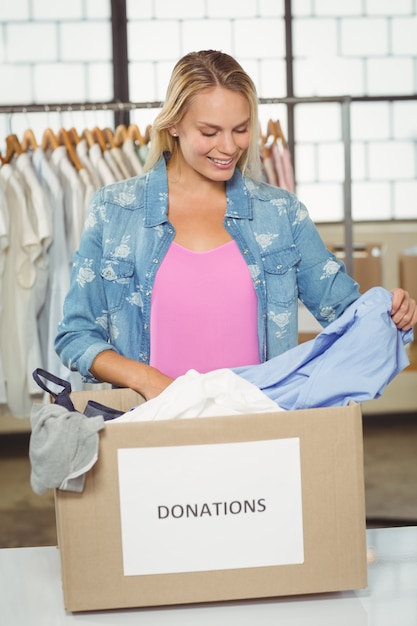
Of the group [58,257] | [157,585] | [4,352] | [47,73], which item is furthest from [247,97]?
[47,73]

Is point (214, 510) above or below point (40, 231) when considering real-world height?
below

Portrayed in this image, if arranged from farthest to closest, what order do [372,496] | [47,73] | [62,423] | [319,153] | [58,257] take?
1. [319,153]
2. [47,73]
3. [372,496]
4. [58,257]
5. [62,423]

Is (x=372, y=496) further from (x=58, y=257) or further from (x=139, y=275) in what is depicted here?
(x=139, y=275)

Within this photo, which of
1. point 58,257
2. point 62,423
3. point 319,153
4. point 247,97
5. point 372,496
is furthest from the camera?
point 319,153

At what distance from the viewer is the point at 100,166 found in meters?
3.22

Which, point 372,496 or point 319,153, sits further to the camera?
point 319,153

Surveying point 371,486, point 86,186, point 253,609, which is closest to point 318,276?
point 253,609

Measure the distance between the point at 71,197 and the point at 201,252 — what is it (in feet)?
5.38

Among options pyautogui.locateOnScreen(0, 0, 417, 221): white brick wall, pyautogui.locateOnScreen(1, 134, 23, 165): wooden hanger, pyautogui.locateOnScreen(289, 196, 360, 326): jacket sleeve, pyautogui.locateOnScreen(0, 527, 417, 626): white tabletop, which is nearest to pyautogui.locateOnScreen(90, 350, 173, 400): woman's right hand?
pyautogui.locateOnScreen(0, 527, 417, 626): white tabletop

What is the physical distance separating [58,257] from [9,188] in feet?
1.00

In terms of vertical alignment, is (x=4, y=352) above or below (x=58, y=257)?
below

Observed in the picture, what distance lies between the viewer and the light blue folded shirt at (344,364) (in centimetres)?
114

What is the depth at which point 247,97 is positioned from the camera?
61.8 inches

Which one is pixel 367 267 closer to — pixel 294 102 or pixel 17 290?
pixel 294 102
